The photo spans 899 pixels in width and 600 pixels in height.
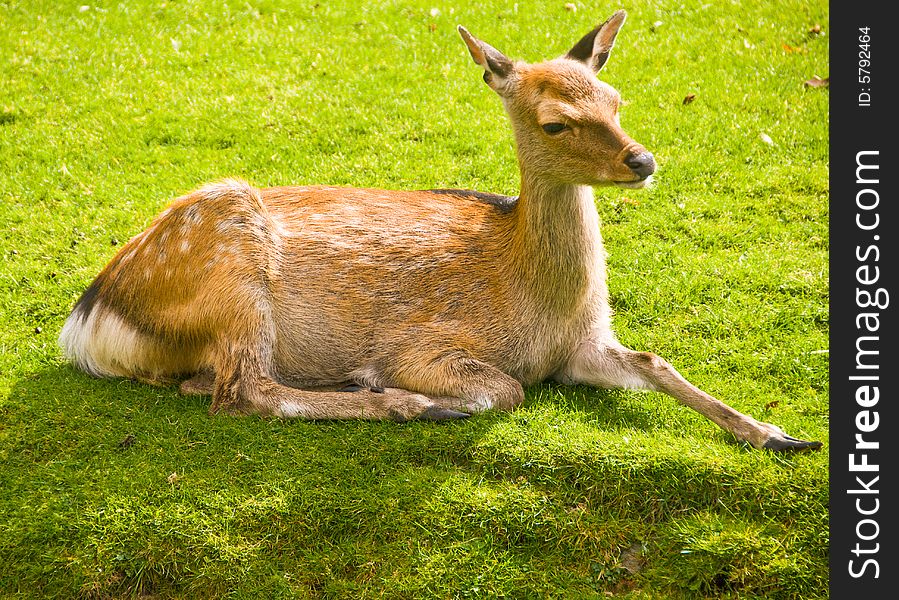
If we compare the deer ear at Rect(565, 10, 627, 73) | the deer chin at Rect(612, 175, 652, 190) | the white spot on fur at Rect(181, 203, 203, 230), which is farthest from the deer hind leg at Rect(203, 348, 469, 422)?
the deer ear at Rect(565, 10, 627, 73)

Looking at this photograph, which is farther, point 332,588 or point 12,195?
point 12,195

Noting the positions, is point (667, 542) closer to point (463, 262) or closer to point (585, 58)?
point (463, 262)

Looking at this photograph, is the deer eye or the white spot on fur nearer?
the deer eye

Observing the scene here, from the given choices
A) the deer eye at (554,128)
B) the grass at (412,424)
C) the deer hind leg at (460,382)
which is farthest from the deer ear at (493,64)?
the grass at (412,424)

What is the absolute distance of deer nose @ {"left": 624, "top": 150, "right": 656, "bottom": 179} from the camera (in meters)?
4.85

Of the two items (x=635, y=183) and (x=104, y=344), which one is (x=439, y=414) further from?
(x=104, y=344)

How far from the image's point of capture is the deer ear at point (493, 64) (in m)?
5.40

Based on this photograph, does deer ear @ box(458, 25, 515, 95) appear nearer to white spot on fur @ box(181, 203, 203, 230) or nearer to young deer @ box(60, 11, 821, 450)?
young deer @ box(60, 11, 821, 450)

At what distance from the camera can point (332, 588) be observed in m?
4.55

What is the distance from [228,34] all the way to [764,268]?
694 cm

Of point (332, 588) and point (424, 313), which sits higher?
point (424, 313)
